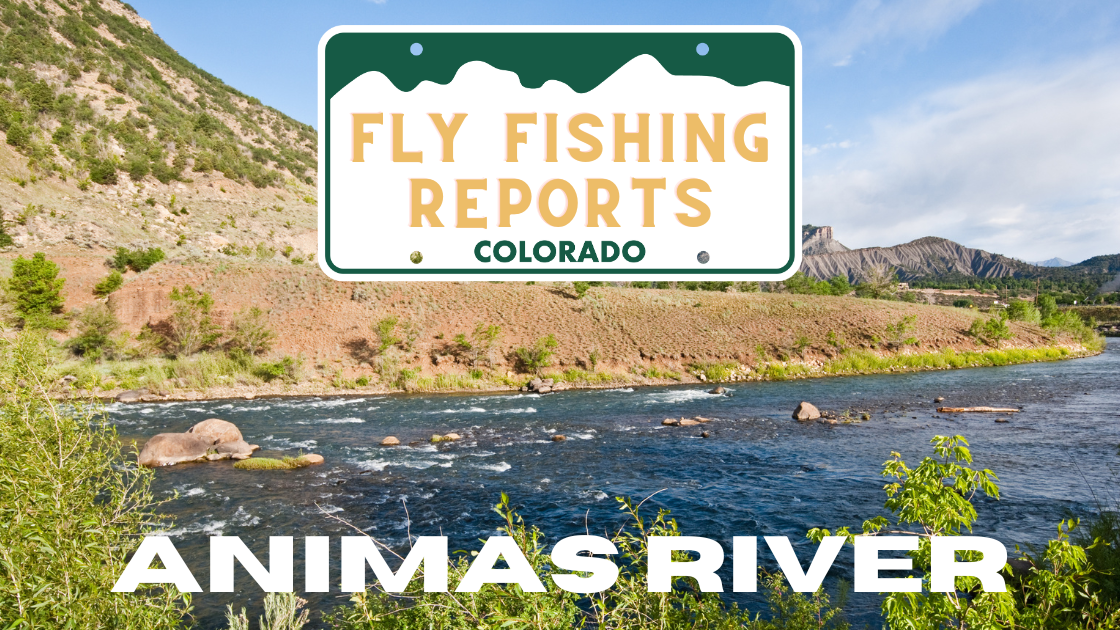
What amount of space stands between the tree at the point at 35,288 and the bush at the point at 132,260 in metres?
6.09

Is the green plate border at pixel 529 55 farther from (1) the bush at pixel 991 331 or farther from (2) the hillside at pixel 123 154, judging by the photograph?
(2) the hillside at pixel 123 154

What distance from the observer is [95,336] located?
1077 inches

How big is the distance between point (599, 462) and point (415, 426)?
742 cm

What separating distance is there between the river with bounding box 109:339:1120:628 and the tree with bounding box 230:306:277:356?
251 inches

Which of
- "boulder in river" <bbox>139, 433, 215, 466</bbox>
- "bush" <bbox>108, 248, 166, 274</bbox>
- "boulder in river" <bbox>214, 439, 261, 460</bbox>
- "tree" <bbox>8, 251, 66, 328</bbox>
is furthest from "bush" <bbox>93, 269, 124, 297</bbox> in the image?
"boulder in river" <bbox>214, 439, 261, 460</bbox>

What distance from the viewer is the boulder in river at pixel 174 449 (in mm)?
14047

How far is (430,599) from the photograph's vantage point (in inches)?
134

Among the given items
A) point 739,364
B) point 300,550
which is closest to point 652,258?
point 300,550

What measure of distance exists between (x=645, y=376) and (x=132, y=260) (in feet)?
106

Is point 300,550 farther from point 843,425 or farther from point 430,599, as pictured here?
point 843,425

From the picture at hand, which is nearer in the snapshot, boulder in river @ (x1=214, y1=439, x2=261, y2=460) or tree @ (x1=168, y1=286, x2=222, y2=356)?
boulder in river @ (x1=214, y1=439, x2=261, y2=460)

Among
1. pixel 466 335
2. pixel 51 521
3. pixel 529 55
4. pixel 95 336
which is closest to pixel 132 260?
pixel 95 336

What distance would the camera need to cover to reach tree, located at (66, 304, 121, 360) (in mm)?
27203

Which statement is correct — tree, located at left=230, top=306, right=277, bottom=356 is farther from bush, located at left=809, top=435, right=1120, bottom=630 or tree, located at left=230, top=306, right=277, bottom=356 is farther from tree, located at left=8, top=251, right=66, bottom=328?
bush, located at left=809, top=435, right=1120, bottom=630
